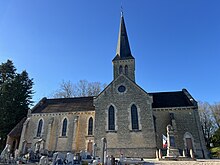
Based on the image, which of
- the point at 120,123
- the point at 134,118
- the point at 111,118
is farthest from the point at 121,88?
the point at 120,123

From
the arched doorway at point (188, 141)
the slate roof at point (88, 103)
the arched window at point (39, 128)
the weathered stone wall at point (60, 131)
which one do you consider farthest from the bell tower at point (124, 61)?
the arched window at point (39, 128)

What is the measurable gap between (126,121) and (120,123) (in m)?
0.84

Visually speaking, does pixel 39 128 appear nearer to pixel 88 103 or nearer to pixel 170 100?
pixel 88 103

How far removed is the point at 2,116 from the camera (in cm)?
3005

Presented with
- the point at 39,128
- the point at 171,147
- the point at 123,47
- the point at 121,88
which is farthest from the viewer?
the point at 123,47

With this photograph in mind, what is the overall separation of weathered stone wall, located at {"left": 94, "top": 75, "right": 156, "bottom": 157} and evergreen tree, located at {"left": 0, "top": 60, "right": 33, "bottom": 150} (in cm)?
1667

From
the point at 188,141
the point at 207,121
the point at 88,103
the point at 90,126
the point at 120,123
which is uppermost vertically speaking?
the point at 88,103

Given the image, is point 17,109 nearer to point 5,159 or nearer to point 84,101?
point 84,101

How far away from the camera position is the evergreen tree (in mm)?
30136

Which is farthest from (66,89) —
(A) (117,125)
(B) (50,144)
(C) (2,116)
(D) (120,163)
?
(D) (120,163)

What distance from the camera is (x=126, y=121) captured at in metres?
23.0

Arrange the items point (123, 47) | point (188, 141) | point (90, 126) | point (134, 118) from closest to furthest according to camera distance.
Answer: point (188, 141), point (134, 118), point (90, 126), point (123, 47)

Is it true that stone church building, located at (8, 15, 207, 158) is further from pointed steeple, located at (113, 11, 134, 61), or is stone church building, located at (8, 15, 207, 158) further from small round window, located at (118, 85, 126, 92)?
pointed steeple, located at (113, 11, 134, 61)

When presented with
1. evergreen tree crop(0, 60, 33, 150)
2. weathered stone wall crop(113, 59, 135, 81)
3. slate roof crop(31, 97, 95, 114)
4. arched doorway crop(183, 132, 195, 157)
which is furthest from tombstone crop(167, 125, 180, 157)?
evergreen tree crop(0, 60, 33, 150)
